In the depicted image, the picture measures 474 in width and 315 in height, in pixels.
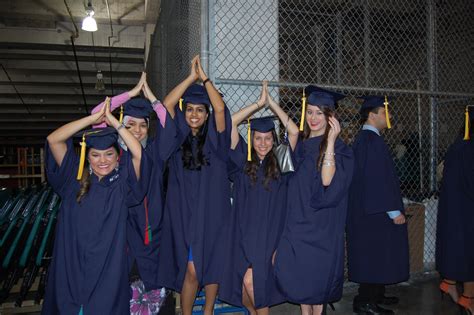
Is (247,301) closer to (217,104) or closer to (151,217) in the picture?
(151,217)

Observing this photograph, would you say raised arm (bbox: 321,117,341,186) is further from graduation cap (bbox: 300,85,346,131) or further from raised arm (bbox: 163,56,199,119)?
raised arm (bbox: 163,56,199,119)

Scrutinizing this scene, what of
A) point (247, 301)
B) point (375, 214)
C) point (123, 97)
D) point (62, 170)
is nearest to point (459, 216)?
point (375, 214)

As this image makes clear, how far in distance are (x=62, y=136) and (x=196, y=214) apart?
0.96 metres

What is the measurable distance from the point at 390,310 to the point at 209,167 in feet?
7.00

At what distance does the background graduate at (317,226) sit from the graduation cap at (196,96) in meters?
0.79

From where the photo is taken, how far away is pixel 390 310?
3479 mm

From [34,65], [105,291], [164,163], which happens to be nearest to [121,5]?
[34,65]

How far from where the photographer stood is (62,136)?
232 cm

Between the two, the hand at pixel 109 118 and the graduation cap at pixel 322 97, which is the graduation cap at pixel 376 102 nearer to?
the graduation cap at pixel 322 97

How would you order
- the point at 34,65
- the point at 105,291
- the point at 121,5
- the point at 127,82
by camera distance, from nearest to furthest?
the point at 105,291 < the point at 121,5 < the point at 34,65 < the point at 127,82

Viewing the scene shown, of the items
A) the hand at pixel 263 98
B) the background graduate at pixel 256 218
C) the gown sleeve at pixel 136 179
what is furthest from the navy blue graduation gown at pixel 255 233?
the gown sleeve at pixel 136 179

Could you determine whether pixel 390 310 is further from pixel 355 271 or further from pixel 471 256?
pixel 471 256

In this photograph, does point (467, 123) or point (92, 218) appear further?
point (467, 123)

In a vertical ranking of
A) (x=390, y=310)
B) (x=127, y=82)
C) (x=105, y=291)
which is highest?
(x=127, y=82)
